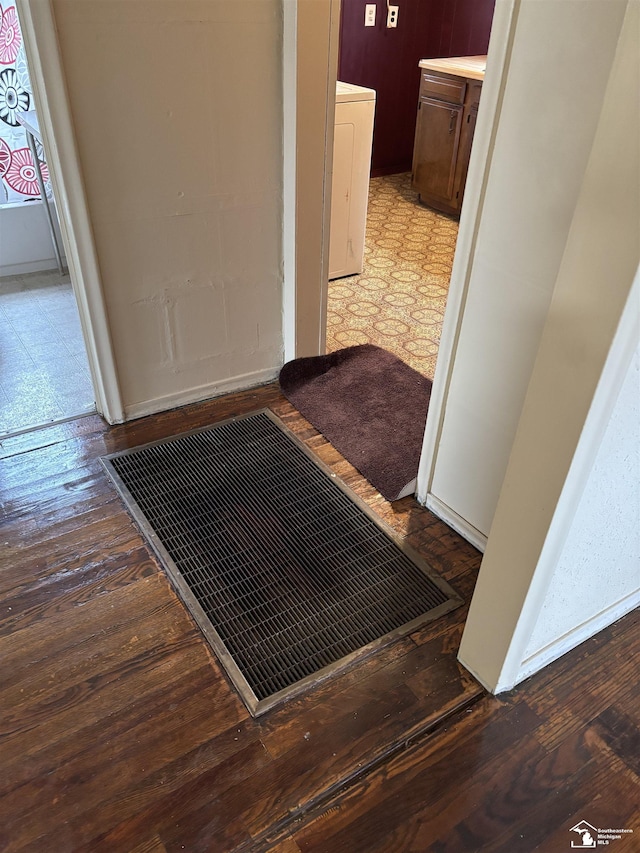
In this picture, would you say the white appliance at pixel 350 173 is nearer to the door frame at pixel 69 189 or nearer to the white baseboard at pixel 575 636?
the door frame at pixel 69 189

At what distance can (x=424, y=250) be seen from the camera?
4.05m

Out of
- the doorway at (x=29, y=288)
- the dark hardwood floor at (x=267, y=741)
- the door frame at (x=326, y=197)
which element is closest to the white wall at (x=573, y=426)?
the dark hardwood floor at (x=267, y=741)

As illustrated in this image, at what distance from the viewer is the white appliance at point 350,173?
321 cm

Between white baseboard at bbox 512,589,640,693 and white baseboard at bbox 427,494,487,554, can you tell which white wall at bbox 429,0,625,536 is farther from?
white baseboard at bbox 512,589,640,693

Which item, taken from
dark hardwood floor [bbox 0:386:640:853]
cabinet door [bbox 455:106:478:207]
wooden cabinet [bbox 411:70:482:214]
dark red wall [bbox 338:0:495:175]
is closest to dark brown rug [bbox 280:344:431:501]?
dark hardwood floor [bbox 0:386:640:853]

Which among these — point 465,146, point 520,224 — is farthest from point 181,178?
point 465,146

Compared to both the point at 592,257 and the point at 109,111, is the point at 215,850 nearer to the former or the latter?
the point at 592,257

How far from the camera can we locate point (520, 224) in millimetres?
1470

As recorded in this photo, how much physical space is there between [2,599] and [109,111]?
1448 mm

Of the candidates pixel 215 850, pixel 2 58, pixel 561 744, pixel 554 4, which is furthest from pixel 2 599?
pixel 2 58

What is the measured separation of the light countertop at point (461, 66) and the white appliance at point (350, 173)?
0.93 m

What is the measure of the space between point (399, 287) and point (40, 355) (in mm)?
1908

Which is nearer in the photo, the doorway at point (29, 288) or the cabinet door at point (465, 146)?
the doorway at point (29, 288)

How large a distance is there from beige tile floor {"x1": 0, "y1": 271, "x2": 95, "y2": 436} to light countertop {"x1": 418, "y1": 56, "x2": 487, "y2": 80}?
2706 mm
